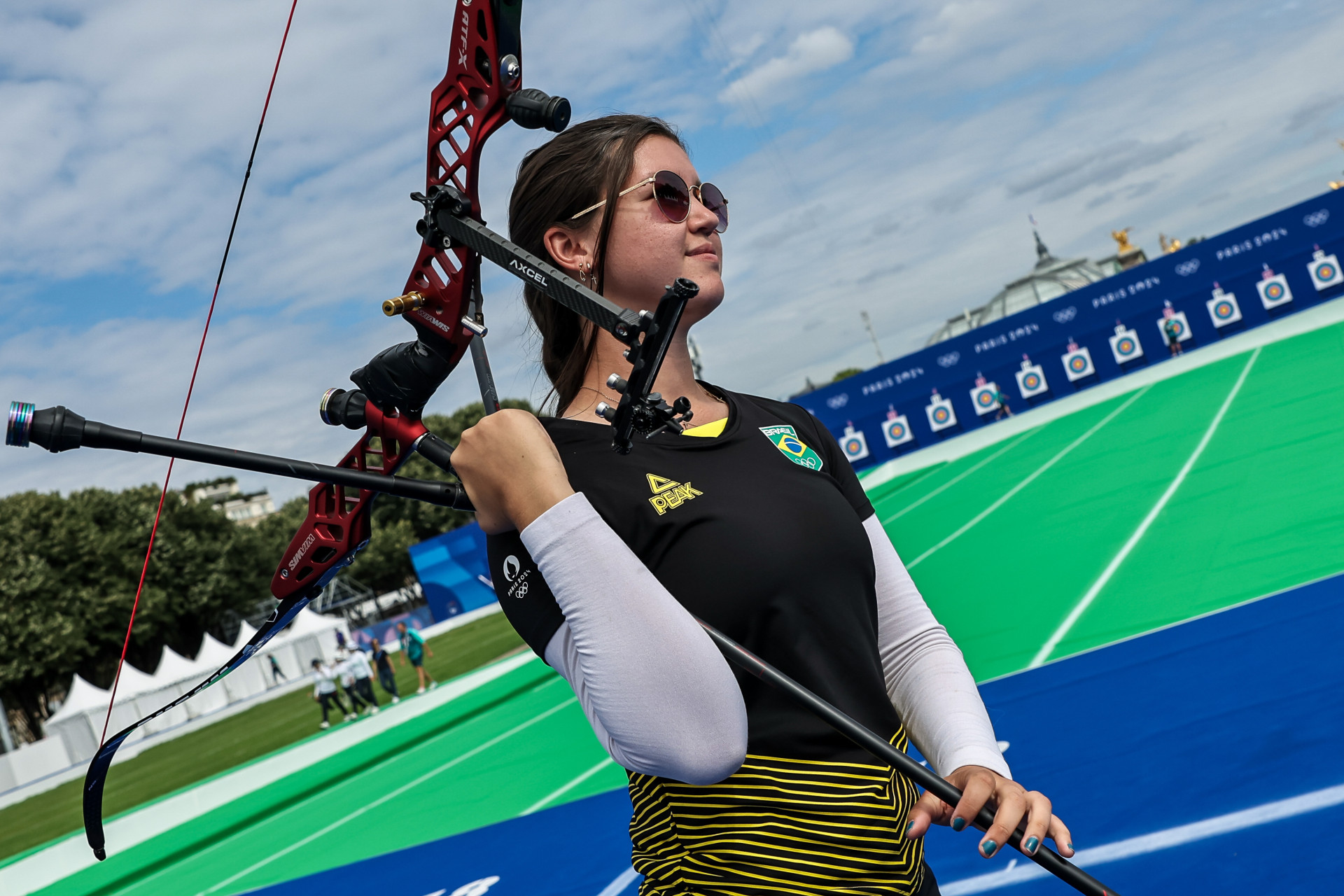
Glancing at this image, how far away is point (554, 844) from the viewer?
745 centimetres

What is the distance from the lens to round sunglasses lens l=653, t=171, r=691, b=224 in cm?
177

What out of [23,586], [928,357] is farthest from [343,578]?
[928,357]

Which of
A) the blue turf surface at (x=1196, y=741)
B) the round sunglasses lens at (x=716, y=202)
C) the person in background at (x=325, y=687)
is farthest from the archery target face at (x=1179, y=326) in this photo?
the round sunglasses lens at (x=716, y=202)

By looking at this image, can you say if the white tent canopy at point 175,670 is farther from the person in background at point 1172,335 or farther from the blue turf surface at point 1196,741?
the person in background at point 1172,335

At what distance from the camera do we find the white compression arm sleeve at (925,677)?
1758 mm

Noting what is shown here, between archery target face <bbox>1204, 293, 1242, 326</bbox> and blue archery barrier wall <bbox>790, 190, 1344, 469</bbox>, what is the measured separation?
0.13 meters

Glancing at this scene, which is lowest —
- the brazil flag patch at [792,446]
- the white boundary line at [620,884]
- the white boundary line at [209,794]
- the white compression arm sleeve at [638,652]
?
the white boundary line at [620,884]

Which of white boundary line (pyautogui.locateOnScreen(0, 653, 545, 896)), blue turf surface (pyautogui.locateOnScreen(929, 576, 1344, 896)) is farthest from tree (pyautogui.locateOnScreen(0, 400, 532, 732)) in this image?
blue turf surface (pyautogui.locateOnScreen(929, 576, 1344, 896))

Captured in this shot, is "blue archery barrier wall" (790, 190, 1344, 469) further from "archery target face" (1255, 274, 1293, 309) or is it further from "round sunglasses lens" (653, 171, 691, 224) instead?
"round sunglasses lens" (653, 171, 691, 224)

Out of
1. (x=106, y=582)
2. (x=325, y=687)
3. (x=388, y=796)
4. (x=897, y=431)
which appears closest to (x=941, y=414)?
(x=897, y=431)

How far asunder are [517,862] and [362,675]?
1295 cm

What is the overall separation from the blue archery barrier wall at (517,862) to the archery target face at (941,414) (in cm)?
2700

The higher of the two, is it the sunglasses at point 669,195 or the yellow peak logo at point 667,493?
the sunglasses at point 669,195

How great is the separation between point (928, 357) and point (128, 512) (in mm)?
36545
